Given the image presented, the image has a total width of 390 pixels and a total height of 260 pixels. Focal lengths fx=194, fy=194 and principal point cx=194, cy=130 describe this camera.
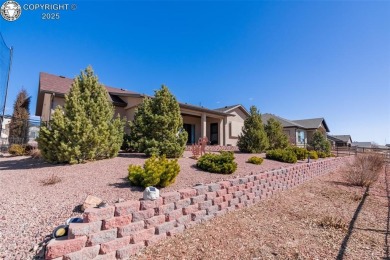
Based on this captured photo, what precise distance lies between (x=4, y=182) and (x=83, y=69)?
4450 mm

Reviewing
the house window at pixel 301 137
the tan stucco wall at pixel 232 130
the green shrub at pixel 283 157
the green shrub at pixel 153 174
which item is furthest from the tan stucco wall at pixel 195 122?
the house window at pixel 301 137

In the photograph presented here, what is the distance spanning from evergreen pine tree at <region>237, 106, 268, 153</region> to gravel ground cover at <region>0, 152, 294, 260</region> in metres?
6.23

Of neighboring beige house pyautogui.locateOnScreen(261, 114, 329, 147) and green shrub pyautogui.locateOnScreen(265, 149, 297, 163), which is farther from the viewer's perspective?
neighboring beige house pyautogui.locateOnScreen(261, 114, 329, 147)

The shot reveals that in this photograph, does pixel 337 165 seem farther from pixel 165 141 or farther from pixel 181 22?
pixel 181 22

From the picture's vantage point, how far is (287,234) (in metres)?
3.48

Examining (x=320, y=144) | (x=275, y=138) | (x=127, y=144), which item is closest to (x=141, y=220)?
(x=127, y=144)

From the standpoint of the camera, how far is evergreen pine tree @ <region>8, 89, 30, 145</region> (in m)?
16.0

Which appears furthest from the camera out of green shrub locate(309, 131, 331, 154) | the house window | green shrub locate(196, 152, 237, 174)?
the house window

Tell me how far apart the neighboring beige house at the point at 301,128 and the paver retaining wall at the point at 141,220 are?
25.4 m

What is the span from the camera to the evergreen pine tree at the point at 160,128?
8078 millimetres

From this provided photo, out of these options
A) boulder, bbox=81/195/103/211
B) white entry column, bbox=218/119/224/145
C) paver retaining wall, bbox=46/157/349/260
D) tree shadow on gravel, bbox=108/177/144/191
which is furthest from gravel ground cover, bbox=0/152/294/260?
white entry column, bbox=218/119/224/145

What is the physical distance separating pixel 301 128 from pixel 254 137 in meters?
21.1

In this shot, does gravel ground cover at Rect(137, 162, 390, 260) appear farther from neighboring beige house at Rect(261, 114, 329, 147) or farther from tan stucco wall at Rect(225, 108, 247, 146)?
neighboring beige house at Rect(261, 114, 329, 147)

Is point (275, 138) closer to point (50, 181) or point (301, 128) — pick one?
point (50, 181)
